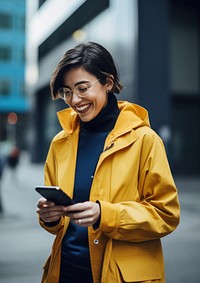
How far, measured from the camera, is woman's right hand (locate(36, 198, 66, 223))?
200 centimetres

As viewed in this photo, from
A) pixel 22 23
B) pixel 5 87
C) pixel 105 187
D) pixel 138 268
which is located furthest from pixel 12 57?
pixel 138 268

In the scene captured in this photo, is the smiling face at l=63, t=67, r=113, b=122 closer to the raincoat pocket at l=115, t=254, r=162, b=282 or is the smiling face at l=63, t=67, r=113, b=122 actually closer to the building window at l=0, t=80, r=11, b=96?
the raincoat pocket at l=115, t=254, r=162, b=282

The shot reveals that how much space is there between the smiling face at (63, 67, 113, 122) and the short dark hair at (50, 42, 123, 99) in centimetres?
2

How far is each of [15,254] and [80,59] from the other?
17.7ft

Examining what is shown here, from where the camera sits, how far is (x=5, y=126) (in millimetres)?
70500

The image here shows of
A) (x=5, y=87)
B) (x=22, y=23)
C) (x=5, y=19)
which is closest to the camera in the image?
(x=5, y=19)

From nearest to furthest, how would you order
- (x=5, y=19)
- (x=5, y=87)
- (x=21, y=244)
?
1. (x=21, y=244)
2. (x=5, y=19)
3. (x=5, y=87)

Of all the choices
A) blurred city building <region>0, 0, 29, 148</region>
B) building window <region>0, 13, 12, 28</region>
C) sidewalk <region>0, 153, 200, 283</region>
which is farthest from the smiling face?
building window <region>0, 13, 12, 28</region>

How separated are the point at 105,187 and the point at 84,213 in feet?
0.77

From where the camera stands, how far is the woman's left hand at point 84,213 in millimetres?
1897

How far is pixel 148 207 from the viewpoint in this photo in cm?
206

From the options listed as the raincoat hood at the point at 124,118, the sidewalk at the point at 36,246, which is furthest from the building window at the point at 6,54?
the raincoat hood at the point at 124,118

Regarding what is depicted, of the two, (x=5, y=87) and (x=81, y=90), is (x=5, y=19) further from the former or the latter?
(x=81, y=90)

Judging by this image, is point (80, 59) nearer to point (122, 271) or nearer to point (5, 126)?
point (122, 271)
